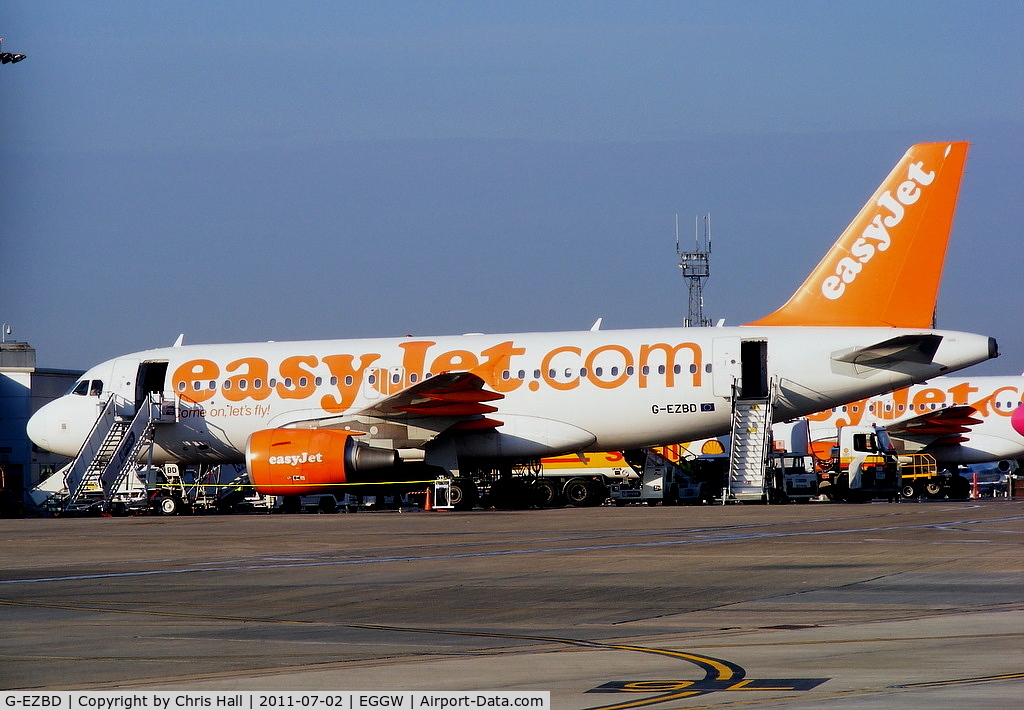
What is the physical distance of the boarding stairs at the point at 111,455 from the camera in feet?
117

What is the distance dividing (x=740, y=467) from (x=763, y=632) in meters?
24.0

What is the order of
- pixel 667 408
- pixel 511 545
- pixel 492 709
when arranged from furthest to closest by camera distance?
1. pixel 667 408
2. pixel 511 545
3. pixel 492 709

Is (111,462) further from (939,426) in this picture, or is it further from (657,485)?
(939,426)

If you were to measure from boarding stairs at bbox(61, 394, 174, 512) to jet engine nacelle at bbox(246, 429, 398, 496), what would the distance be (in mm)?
5175

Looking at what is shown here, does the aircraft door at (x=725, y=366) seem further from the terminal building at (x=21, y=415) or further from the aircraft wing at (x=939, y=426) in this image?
the terminal building at (x=21, y=415)

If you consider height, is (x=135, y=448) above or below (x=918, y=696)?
above

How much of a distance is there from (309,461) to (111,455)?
25.6 ft

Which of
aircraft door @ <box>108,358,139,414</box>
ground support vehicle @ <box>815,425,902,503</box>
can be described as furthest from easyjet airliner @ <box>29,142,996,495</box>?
ground support vehicle @ <box>815,425,902,503</box>

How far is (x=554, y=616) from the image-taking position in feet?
34.0

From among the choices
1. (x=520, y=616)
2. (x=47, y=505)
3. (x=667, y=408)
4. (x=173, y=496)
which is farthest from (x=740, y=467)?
(x=520, y=616)

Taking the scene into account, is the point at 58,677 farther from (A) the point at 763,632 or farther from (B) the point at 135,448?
(B) the point at 135,448

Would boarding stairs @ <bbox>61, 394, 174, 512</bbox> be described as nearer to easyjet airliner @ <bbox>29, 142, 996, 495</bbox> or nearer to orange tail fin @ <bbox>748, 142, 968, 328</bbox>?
easyjet airliner @ <bbox>29, 142, 996, 495</bbox>

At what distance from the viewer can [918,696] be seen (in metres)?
6.36

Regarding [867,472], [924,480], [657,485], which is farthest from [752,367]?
[924,480]
